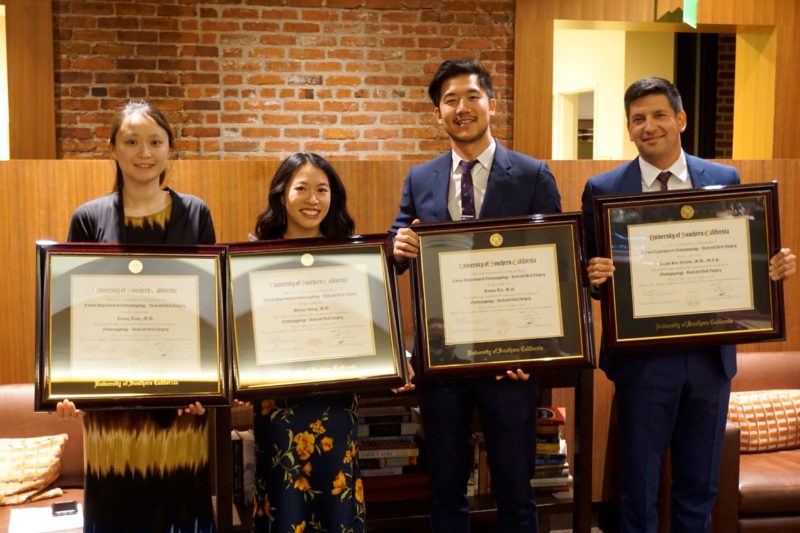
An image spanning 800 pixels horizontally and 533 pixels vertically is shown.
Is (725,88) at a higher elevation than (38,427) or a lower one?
higher

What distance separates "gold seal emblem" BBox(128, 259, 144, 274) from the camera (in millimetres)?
2334

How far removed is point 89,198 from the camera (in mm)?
3439

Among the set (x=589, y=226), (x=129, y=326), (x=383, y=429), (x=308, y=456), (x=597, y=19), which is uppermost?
(x=597, y=19)

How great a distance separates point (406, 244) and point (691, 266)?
926mm

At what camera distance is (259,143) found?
520 centimetres

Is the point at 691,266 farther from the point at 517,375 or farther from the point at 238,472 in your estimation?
the point at 238,472

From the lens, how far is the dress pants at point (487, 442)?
2479 mm

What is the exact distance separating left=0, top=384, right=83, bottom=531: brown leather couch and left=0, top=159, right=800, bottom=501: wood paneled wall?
0.34 m

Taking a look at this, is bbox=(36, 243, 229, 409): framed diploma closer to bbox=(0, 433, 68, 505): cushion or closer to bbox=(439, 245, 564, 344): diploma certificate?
bbox=(439, 245, 564, 344): diploma certificate

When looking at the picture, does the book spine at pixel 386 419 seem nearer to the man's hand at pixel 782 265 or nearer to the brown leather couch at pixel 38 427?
the brown leather couch at pixel 38 427

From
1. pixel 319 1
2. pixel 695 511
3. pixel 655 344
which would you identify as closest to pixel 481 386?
pixel 655 344

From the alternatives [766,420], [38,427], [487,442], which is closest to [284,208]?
[487,442]

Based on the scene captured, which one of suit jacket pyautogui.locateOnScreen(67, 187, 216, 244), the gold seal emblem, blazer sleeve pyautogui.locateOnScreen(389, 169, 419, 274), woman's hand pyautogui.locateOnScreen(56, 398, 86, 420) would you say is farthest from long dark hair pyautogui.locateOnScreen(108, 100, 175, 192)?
blazer sleeve pyautogui.locateOnScreen(389, 169, 419, 274)

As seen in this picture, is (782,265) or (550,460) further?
(550,460)
